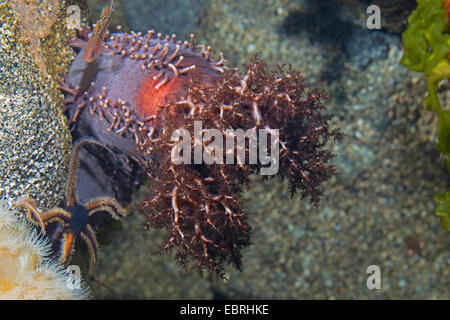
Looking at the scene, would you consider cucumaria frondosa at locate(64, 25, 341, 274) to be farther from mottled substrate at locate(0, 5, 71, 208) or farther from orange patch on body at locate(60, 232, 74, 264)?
orange patch on body at locate(60, 232, 74, 264)

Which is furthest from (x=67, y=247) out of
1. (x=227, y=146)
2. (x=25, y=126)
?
(x=227, y=146)

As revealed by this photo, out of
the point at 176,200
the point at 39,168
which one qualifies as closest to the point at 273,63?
the point at 176,200

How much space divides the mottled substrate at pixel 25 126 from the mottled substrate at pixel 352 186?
2337mm

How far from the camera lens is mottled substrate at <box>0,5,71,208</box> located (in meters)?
2.26

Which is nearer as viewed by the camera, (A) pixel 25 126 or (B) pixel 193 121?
(B) pixel 193 121

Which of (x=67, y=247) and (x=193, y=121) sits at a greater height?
(x=193, y=121)

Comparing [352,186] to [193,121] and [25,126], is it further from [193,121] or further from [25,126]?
[25,126]

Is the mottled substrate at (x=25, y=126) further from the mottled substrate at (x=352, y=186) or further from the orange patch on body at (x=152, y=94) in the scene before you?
the mottled substrate at (x=352, y=186)

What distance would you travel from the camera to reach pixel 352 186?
13.2 ft

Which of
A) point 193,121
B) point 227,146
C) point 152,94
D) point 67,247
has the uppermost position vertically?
point 152,94

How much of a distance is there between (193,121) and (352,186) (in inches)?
105

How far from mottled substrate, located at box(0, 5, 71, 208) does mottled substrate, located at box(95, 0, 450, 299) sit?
7.67ft
